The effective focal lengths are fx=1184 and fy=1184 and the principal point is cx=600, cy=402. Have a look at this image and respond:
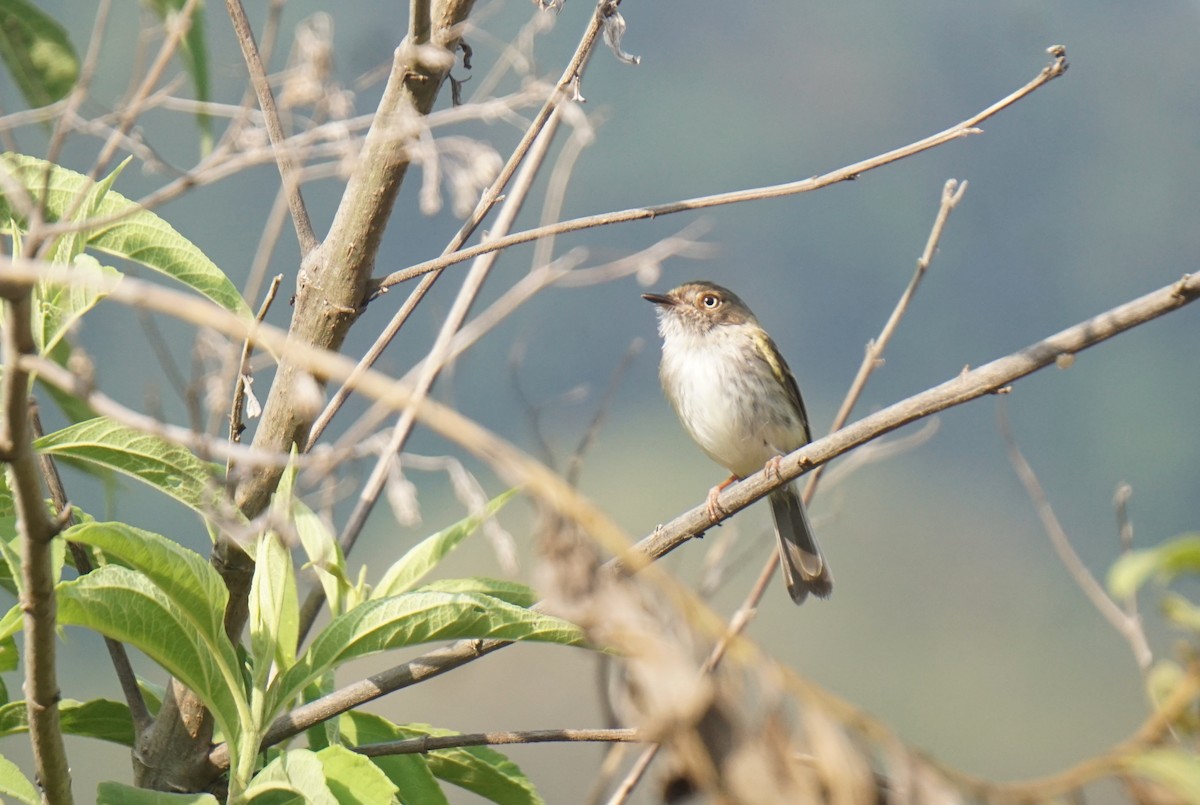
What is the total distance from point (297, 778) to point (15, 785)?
0.39 m

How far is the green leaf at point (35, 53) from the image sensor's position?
1839mm

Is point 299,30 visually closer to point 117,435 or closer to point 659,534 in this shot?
point 117,435

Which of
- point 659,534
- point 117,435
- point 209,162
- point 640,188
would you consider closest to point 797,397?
point 659,534

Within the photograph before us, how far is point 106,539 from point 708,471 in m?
15.7

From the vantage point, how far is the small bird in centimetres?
587

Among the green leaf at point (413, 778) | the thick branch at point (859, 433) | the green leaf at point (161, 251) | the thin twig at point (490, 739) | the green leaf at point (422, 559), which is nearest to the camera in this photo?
the thick branch at point (859, 433)

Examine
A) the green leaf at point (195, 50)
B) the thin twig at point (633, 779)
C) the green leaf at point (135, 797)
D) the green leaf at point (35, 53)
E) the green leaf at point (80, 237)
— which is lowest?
the thin twig at point (633, 779)

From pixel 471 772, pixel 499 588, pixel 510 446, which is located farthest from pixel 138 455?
pixel 510 446

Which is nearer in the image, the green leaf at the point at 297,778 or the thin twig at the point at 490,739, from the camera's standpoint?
the green leaf at the point at 297,778

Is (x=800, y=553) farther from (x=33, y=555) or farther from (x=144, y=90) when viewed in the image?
(x=144, y=90)

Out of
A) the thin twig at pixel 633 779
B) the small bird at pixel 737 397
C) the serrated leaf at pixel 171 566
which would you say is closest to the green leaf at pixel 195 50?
the serrated leaf at pixel 171 566

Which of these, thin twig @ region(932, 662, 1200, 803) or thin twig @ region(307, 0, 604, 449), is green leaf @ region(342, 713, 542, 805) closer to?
thin twig @ region(307, 0, 604, 449)

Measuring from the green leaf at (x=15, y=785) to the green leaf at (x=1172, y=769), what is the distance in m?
1.47

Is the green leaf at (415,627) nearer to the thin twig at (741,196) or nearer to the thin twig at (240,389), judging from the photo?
the thin twig at (240,389)
